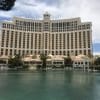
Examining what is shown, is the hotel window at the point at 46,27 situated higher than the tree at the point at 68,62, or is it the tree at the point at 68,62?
the hotel window at the point at 46,27

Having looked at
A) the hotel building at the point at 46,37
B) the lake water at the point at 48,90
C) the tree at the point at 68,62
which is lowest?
the lake water at the point at 48,90

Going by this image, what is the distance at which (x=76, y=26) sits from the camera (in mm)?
128875

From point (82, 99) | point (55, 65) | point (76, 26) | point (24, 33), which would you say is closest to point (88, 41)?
point (76, 26)

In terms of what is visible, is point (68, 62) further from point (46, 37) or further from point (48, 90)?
point (48, 90)

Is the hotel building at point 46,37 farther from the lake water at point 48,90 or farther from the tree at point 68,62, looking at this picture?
the lake water at point 48,90

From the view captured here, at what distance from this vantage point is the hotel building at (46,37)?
122m

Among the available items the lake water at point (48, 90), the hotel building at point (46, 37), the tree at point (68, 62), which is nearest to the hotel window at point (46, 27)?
the hotel building at point (46, 37)

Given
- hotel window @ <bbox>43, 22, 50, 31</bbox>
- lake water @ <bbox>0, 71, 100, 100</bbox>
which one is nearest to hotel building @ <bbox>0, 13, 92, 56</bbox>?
hotel window @ <bbox>43, 22, 50, 31</bbox>

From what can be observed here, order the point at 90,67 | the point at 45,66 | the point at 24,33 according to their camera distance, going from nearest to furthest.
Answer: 1. the point at 90,67
2. the point at 45,66
3. the point at 24,33

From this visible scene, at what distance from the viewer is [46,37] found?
427 feet

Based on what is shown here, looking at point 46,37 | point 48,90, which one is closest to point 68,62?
point 46,37

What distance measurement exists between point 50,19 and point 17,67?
52389mm

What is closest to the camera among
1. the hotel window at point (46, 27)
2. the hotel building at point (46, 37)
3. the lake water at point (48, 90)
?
the lake water at point (48, 90)

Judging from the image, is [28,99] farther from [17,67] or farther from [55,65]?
[55,65]
